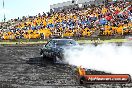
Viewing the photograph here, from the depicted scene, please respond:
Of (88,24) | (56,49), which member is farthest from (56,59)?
(88,24)

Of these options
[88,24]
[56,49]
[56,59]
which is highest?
[88,24]

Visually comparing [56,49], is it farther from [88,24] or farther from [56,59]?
[88,24]

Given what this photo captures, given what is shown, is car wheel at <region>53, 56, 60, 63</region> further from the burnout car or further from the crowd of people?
the crowd of people

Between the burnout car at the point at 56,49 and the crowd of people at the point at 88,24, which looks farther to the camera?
the crowd of people at the point at 88,24

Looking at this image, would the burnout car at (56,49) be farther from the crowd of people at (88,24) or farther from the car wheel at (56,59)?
the crowd of people at (88,24)

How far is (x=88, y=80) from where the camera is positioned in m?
7.00

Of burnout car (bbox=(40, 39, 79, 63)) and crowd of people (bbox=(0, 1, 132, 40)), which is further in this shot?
crowd of people (bbox=(0, 1, 132, 40))

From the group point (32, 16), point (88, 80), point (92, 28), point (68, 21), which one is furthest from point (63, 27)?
point (88, 80)

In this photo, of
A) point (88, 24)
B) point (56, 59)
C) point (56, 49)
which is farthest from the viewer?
point (88, 24)

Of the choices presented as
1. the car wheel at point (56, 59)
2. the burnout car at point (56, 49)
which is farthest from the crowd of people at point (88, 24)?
the car wheel at point (56, 59)

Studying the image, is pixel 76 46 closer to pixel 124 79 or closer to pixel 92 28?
pixel 124 79

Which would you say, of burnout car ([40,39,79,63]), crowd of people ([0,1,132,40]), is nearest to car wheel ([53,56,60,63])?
burnout car ([40,39,79,63])

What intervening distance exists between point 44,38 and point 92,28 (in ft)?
20.3

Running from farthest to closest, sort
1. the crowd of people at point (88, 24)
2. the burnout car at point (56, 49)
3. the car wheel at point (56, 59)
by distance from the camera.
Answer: the crowd of people at point (88, 24) < the car wheel at point (56, 59) < the burnout car at point (56, 49)
